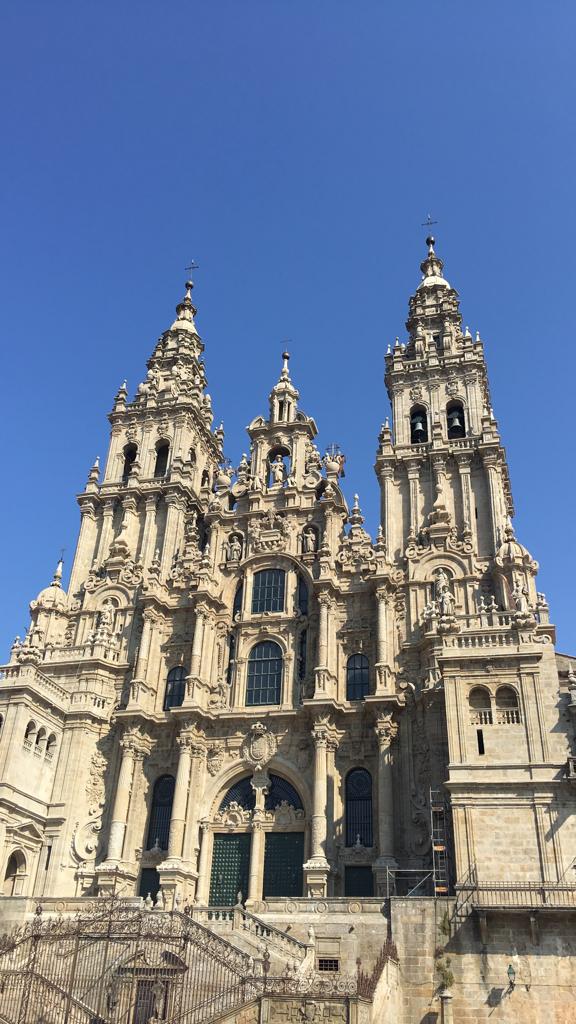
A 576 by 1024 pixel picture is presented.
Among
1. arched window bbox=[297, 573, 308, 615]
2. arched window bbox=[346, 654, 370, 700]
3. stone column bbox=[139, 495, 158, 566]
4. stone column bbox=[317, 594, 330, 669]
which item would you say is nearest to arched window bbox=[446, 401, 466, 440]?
arched window bbox=[297, 573, 308, 615]

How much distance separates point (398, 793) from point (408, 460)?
55.8 ft

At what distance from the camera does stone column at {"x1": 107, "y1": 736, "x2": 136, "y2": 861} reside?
39219mm

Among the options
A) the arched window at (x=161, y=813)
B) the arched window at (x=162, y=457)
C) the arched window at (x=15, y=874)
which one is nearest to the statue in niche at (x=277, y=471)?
the arched window at (x=162, y=457)

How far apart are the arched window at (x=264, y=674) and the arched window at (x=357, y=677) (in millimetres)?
3307

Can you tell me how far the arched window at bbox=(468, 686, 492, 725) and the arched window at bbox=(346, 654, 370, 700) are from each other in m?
9.06

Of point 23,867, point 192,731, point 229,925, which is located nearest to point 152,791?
point 192,731

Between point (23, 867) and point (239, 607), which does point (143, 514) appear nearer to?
point (239, 607)

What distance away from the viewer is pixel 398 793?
3706 cm

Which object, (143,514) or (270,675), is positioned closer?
(270,675)

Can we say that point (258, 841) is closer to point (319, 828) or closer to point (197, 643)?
point (319, 828)

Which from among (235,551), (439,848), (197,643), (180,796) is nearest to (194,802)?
(180,796)

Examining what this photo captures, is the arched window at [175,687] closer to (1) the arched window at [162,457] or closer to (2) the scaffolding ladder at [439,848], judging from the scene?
(1) the arched window at [162,457]

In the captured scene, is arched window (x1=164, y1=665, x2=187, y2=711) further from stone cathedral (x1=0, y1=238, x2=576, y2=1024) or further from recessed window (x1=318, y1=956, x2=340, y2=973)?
recessed window (x1=318, y1=956, x2=340, y2=973)

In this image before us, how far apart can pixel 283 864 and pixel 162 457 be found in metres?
25.4
